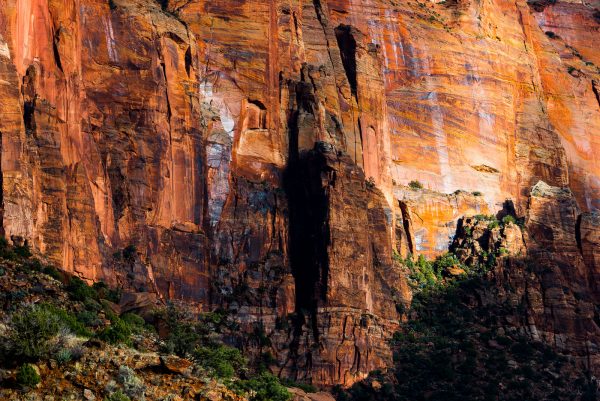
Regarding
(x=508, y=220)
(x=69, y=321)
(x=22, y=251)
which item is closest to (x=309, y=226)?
(x=508, y=220)

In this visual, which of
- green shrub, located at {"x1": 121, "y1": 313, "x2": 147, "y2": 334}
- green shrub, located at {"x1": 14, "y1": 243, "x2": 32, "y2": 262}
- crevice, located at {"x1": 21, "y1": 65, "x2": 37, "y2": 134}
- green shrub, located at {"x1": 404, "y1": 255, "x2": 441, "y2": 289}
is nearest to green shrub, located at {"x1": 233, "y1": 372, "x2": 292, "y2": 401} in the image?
green shrub, located at {"x1": 121, "y1": 313, "x2": 147, "y2": 334}

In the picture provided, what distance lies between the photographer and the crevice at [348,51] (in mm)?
123375

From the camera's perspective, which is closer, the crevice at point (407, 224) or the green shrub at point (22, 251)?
the green shrub at point (22, 251)

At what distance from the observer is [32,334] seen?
56094mm

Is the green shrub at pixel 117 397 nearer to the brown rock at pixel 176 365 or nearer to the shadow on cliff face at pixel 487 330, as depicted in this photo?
the brown rock at pixel 176 365

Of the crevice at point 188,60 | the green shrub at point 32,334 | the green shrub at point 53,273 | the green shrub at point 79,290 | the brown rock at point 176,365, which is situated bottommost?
the brown rock at point 176,365

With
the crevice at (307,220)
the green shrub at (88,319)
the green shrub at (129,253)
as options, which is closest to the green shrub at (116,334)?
the green shrub at (88,319)

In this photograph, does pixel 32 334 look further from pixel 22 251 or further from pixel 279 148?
pixel 279 148

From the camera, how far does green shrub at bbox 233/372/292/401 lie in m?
63.6

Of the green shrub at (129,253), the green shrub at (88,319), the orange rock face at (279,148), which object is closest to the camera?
the green shrub at (88,319)

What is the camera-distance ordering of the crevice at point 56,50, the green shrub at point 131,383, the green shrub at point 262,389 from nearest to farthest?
the green shrub at point 131,383
the green shrub at point 262,389
the crevice at point 56,50

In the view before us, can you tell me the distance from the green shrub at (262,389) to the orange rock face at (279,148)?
46.2 feet

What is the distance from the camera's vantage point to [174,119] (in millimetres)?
102812

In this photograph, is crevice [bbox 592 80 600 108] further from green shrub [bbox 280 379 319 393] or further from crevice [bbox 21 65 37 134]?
crevice [bbox 21 65 37 134]
